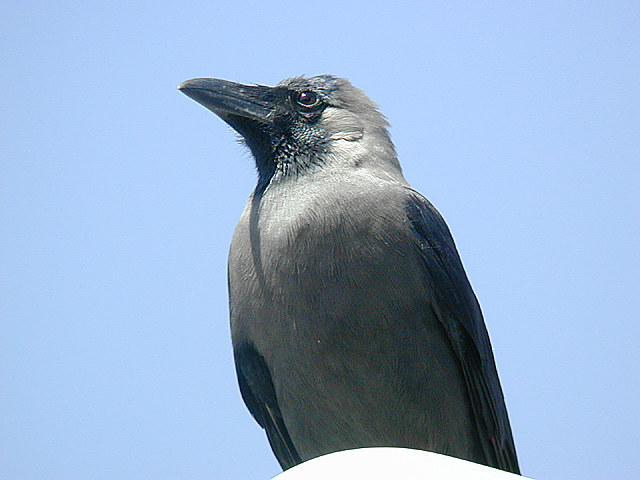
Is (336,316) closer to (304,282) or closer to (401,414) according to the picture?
(304,282)

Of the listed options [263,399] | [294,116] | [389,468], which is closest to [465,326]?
[263,399]

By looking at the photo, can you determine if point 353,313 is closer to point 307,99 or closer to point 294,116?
point 294,116

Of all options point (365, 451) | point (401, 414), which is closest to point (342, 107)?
point (401, 414)

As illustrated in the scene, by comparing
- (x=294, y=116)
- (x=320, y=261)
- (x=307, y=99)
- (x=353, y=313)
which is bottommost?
(x=353, y=313)

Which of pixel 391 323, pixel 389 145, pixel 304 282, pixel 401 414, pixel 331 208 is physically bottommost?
pixel 401 414

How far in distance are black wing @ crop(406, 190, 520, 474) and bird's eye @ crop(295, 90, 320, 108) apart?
0.91 meters

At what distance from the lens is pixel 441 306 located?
4109mm

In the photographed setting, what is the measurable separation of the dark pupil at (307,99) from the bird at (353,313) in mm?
187

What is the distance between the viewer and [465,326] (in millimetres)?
4195

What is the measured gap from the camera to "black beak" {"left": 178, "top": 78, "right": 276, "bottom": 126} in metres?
4.58

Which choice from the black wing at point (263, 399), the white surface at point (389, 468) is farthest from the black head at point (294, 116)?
the white surface at point (389, 468)

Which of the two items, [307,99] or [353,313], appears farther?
[307,99]

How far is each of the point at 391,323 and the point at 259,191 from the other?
3.89 feet

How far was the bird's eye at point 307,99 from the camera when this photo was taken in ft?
15.3
